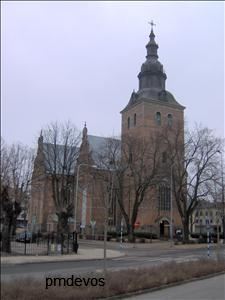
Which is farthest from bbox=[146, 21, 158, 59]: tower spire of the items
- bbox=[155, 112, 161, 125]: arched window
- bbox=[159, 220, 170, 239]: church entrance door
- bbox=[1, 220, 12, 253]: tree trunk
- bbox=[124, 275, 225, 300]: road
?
bbox=[1, 220, 12, 253]: tree trunk

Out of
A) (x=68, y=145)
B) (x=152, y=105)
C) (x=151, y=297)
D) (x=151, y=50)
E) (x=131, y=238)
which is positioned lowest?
(x=131, y=238)

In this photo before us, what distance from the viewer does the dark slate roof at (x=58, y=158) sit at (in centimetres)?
4739

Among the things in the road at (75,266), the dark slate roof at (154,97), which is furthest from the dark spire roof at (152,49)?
the road at (75,266)

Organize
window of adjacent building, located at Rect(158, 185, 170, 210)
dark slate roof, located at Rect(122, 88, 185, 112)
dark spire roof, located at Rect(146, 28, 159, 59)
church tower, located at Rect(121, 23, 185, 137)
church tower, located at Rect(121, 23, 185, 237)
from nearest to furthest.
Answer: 1. window of adjacent building, located at Rect(158, 185, 170, 210)
2. church tower, located at Rect(121, 23, 185, 237)
3. church tower, located at Rect(121, 23, 185, 137)
4. dark slate roof, located at Rect(122, 88, 185, 112)
5. dark spire roof, located at Rect(146, 28, 159, 59)

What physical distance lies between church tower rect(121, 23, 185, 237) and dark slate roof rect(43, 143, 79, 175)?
875 inches

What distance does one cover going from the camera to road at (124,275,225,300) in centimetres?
1109

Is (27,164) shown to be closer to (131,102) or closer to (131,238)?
(131,238)

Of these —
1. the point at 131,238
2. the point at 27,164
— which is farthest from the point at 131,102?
the point at 27,164

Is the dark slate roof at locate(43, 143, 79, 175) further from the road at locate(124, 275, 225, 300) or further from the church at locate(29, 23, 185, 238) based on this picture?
the road at locate(124, 275, 225, 300)

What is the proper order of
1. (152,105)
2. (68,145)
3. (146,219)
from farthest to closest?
1. (152,105)
2. (146,219)
3. (68,145)

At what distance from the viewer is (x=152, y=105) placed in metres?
75.0

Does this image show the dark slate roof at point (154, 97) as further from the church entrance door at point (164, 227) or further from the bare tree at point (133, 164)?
the church entrance door at point (164, 227)

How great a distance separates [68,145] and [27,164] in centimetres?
1620

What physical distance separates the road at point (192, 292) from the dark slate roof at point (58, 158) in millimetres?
34103
